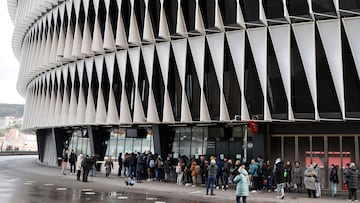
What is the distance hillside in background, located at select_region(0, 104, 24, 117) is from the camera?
169625 mm

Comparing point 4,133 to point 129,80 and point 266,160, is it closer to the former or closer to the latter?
point 129,80

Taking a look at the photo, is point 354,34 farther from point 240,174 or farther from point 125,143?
point 125,143

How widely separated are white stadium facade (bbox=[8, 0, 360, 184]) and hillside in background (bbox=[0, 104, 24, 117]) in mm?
147295

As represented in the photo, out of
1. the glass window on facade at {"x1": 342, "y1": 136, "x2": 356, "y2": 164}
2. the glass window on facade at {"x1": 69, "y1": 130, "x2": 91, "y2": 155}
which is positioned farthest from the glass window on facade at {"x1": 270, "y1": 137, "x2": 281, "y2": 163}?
the glass window on facade at {"x1": 69, "y1": 130, "x2": 91, "y2": 155}

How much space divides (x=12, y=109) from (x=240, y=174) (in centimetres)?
17723

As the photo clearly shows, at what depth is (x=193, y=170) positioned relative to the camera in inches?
920

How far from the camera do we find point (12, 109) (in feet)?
567

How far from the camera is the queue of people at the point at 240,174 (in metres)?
18.6

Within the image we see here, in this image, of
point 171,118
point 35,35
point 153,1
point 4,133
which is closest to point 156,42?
point 153,1

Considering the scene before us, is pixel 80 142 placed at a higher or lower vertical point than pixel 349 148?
lower

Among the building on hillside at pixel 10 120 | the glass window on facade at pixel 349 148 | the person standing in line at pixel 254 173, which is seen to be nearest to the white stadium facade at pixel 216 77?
the glass window on facade at pixel 349 148

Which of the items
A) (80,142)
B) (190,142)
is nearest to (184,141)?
(190,142)

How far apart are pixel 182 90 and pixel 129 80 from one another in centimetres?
601

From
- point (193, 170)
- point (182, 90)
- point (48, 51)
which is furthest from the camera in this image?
point (48, 51)
